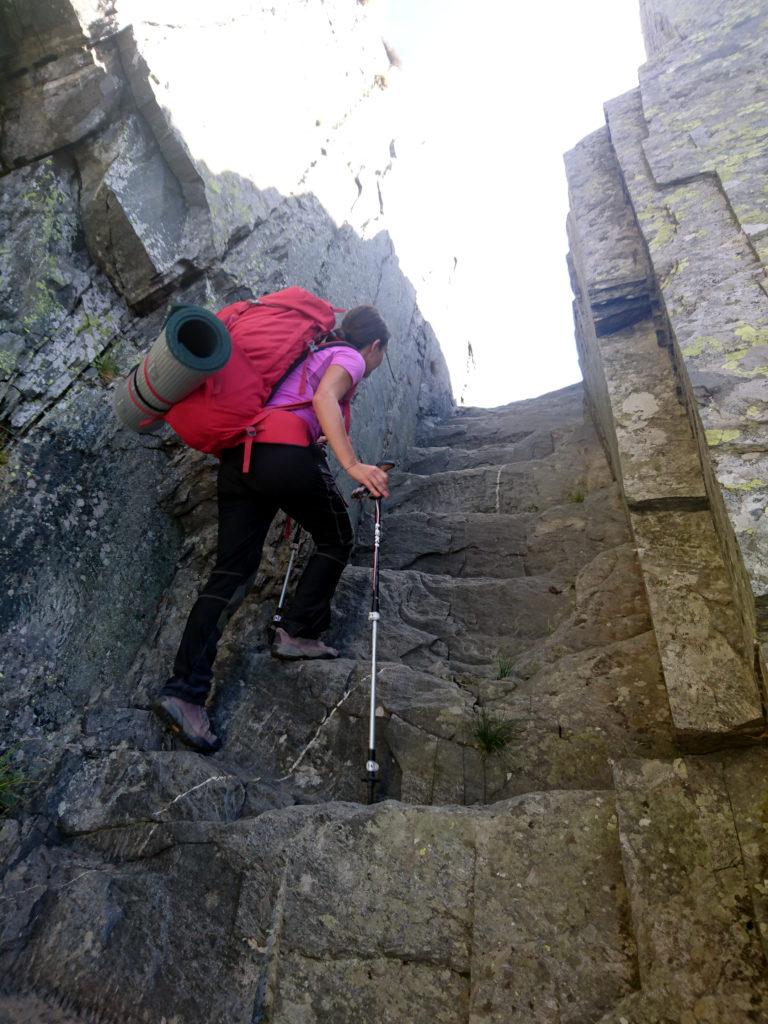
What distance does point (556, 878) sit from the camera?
230 centimetres

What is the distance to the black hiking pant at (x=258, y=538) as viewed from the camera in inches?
139

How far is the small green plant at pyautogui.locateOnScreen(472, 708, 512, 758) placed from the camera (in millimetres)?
3123

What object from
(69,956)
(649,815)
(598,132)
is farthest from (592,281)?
(69,956)

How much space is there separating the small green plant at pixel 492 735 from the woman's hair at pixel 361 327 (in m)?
2.53

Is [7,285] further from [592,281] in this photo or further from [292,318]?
[592,281]

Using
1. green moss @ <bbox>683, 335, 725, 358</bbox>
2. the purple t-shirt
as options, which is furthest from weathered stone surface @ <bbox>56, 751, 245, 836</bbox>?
green moss @ <bbox>683, 335, 725, 358</bbox>

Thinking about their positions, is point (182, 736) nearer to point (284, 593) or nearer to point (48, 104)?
point (284, 593)

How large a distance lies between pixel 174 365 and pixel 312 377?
3.07 ft

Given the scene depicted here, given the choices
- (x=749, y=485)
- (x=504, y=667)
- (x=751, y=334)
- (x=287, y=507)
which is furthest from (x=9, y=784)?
Answer: (x=751, y=334)

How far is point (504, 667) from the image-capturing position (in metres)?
3.80

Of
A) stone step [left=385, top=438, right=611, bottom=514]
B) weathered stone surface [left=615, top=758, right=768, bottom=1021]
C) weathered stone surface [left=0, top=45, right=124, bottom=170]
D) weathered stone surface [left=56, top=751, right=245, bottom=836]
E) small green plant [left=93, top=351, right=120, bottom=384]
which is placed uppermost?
weathered stone surface [left=0, top=45, right=124, bottom=170]

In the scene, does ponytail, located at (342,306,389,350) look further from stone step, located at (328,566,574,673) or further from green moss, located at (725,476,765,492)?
green moss, located at (725,476,765,492)

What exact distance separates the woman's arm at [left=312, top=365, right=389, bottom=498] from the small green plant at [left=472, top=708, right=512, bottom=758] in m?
1.34

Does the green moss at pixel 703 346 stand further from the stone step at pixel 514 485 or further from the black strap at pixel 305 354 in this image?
the stone step at pixel 514 485
